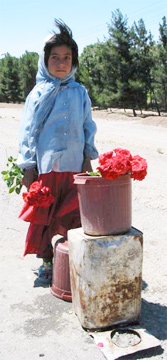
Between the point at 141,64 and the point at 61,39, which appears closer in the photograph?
the point at 61,39

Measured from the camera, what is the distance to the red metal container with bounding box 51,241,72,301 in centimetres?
297

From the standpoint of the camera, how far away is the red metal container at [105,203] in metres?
2.42

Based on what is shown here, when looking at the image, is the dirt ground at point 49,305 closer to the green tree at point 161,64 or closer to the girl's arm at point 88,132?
the girl's arm at point 88,132

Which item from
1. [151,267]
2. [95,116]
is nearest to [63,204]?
[151,267]

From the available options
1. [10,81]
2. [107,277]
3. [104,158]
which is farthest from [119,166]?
[10,81]

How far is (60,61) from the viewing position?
9.83ft

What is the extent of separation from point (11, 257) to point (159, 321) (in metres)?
1.63

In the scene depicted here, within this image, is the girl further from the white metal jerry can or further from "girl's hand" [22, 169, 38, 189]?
the white metal jerry can

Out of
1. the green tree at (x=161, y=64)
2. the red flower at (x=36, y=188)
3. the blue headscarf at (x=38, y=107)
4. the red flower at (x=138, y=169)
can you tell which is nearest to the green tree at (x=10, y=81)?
the green tree at (x=161, y=64)

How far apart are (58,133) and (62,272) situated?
0.97 metres

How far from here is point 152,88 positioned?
23969 millimetres

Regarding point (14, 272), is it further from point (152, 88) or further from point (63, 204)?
point (152, 88)

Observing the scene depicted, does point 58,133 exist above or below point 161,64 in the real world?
below

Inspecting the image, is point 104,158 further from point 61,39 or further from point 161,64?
point 161,64
